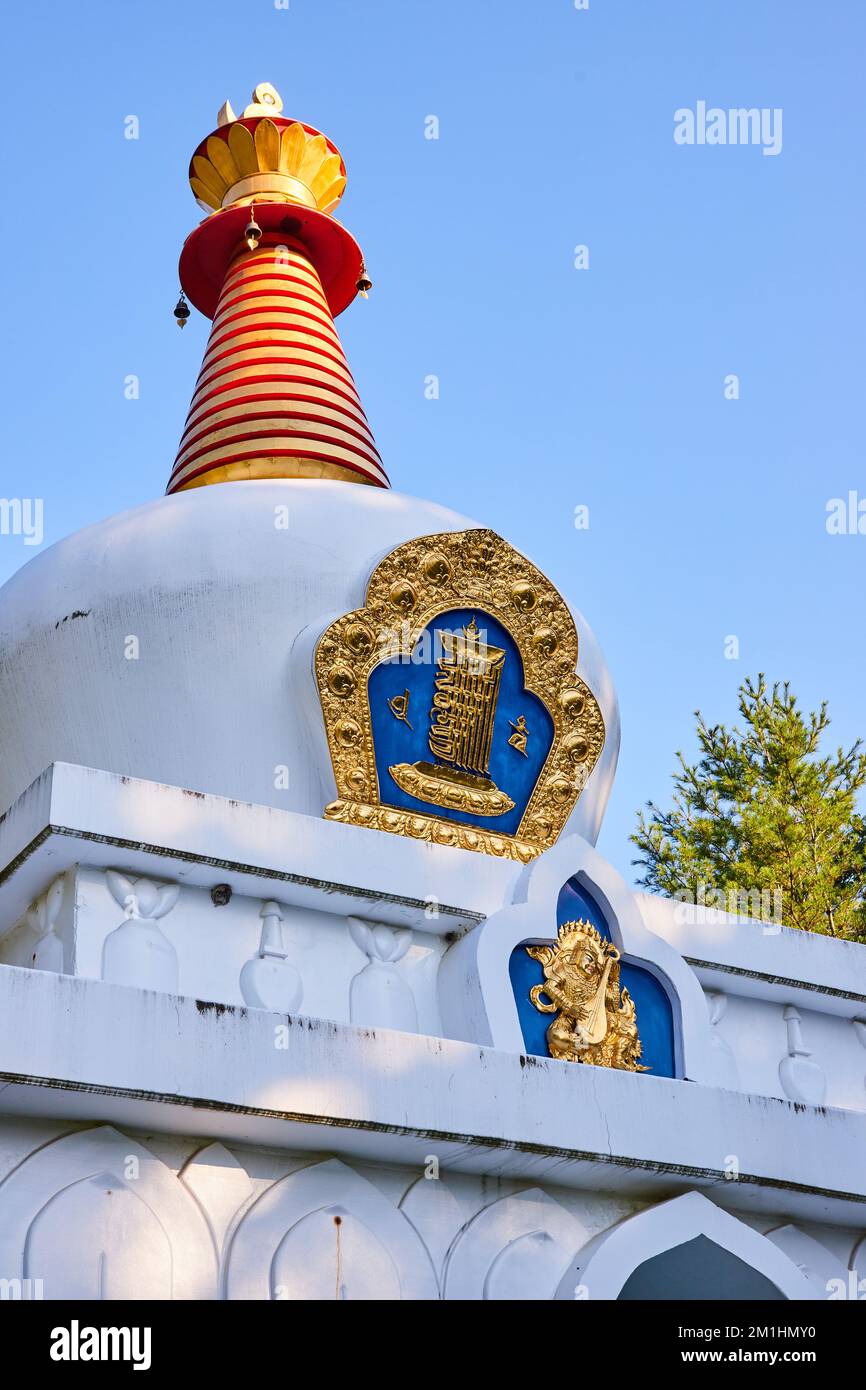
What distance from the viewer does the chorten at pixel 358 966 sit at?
20.5 ft

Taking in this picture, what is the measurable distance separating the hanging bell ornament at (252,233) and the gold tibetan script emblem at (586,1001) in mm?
5548

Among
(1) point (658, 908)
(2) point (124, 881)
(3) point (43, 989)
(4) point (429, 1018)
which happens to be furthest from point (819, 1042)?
(3) point (43, 989)

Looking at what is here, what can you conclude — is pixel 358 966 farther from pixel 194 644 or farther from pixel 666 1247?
pixel 194 644

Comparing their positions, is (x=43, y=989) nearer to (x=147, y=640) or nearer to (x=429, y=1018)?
(x=429, y=1018)

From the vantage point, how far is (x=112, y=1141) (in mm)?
6285

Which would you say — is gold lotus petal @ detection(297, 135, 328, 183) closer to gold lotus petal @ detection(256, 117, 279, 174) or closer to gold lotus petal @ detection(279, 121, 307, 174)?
gold lotus petal @ detection(279, 121, 307, 174)

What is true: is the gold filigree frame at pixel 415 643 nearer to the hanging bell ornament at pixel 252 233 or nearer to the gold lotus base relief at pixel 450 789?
the gold lotus base relief at pixel 450 789

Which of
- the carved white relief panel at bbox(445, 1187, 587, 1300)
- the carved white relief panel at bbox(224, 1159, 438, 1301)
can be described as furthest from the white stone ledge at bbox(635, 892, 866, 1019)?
the carved white relief panel at bbox(224, 1159, 438, 1301)

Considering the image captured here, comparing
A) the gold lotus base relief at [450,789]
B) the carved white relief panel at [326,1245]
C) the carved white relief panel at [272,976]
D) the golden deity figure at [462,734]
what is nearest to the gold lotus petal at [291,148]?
the golden deity figure at [462,734]

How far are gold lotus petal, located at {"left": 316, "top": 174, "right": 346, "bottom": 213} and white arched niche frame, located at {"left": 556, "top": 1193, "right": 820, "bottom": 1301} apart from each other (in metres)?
7.60

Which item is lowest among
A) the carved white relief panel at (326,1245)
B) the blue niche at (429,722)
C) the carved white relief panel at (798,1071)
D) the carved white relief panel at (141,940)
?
the carved white relief panel at (326,1245)

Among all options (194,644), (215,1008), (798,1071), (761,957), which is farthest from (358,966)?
(798,1071)

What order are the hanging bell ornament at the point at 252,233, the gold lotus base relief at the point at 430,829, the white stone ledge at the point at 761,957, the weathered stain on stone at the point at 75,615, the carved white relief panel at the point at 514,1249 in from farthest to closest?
the hanging bell ornament at the point at 252,233
the weathered stain on stone at the point at 75,615
the white stone ledge at the point at 761,957
the gold lotus base relief at the point at 430,829
the carved white relief panel at the point at 514,1249

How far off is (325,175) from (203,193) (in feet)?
2.91
